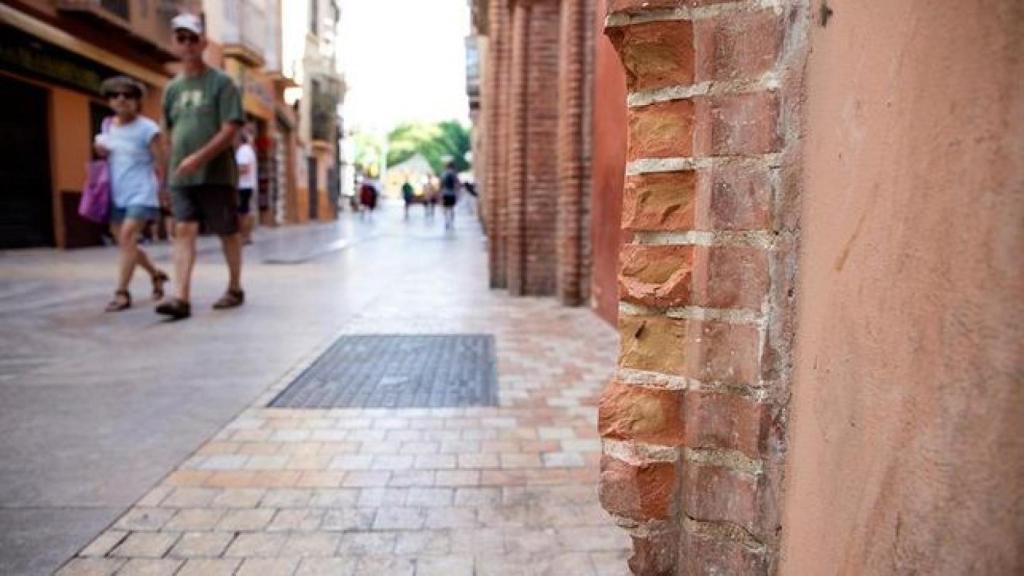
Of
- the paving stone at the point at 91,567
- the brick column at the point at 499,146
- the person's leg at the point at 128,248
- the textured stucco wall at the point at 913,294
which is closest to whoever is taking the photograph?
the textured stucco wall at the point at 913,294

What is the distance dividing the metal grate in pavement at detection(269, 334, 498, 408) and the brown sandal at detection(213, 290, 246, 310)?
5.55 feet

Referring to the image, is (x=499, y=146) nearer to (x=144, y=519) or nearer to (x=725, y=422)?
(x=144, y=519)

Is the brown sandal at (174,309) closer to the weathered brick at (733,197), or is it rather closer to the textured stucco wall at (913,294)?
the weathered brick at (733,197)

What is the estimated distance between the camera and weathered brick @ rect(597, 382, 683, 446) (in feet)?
5.19

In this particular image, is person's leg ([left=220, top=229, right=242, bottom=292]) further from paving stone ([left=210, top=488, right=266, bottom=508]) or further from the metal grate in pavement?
paving stone ([left=210, top=488, right=266, bottom=508])

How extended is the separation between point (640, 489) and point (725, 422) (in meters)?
0.22

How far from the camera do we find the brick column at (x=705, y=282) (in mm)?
1431

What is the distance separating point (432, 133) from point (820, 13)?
104m

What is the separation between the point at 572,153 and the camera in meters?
6.76

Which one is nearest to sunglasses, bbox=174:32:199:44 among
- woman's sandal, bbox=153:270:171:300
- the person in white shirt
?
woman's sandal, bbox=153:270:171:300

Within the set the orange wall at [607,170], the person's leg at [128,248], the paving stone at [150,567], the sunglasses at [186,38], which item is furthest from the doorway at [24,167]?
the paving stone at [150,567]

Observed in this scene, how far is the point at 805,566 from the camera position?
1324 millimetres

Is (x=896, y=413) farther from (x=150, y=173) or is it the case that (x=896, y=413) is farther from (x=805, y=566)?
(x=150, y=173)

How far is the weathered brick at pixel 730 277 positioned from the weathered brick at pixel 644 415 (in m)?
0.21
